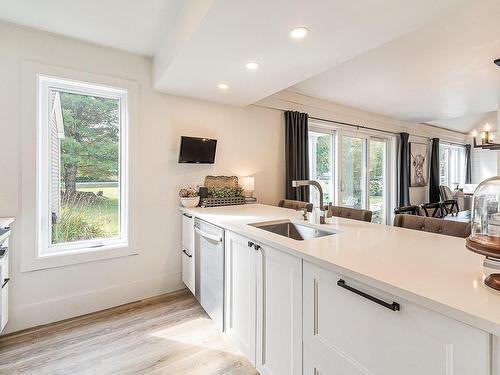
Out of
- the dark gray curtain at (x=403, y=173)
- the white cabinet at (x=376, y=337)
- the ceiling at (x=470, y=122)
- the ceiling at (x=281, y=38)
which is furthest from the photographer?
the ceiling at (x=470, y=122)

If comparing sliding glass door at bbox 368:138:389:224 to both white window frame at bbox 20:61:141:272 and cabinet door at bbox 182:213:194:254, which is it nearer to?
cabinet door at bbox 182:213:194:254

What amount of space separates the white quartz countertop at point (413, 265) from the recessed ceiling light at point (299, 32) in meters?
1.26

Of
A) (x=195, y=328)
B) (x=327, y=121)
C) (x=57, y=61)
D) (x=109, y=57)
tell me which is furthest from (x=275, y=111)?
(x=195, y=328)

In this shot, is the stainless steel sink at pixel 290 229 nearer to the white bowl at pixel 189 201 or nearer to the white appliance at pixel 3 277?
the white bowl at pixel 189 201

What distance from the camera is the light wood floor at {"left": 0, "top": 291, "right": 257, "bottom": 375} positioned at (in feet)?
5.54

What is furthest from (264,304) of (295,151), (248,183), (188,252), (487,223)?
(295,151)

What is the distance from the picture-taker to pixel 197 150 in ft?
9.17

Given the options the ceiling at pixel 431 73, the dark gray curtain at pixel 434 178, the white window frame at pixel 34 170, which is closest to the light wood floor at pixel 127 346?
the white window frame at pixel 34 170

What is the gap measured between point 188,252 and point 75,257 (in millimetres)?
1005

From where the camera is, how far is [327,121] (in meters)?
4.17

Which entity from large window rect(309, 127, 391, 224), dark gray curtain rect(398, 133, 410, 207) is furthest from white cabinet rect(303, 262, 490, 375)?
dark gray curtain rect(398, 133, 410, 207)

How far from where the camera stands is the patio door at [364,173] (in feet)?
15.0

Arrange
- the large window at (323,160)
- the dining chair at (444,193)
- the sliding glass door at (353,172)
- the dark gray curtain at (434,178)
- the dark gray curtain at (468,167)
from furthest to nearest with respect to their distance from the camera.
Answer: the dark gray curtain at (468,167), the dark gray curtain at (434,178), the dining chair at (444,193), the sliding glass door at (353,172), the large window at (323,160)

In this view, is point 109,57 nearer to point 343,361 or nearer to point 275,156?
point 275,156
